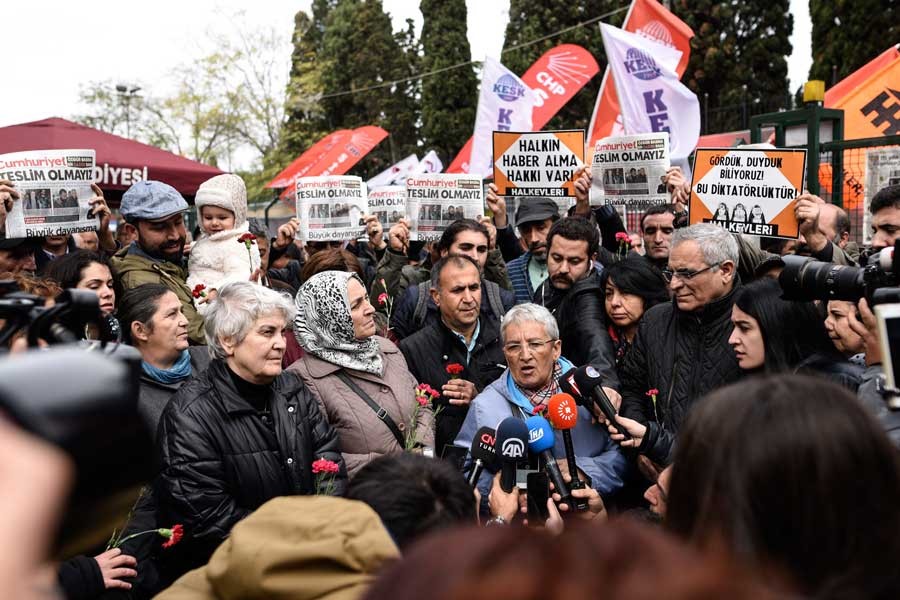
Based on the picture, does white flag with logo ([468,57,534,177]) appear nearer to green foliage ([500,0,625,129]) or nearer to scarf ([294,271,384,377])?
scarf ([294,271,384,377])

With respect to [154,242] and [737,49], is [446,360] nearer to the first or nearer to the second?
[154,242]

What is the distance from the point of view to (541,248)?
240 inches

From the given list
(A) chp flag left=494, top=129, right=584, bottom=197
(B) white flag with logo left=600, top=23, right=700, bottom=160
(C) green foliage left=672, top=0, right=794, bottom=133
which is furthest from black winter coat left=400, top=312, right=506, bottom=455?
(C) green foliage left=672, top=0, right=794, bottom=133

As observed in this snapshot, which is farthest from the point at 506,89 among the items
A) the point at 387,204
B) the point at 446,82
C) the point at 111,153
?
the point at 446,82

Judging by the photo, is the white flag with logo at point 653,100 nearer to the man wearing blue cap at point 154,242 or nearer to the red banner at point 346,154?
the man wearing blue cap at point 154,242

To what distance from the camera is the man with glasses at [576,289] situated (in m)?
4.88

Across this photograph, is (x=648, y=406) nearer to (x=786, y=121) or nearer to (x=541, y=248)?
(x=541, y=248)

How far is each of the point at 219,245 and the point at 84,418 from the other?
482cm

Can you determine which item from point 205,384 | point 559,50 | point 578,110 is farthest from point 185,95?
point 205,384

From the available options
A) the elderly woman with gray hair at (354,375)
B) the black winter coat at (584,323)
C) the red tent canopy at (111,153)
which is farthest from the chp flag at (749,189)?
the red tent canopy at (111,153)

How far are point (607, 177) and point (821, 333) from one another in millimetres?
2531

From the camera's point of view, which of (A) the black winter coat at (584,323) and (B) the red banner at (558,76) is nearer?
(A) the black winter coat at (584,323)

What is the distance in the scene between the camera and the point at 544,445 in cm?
322

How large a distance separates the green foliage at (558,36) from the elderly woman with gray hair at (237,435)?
24.0 m
